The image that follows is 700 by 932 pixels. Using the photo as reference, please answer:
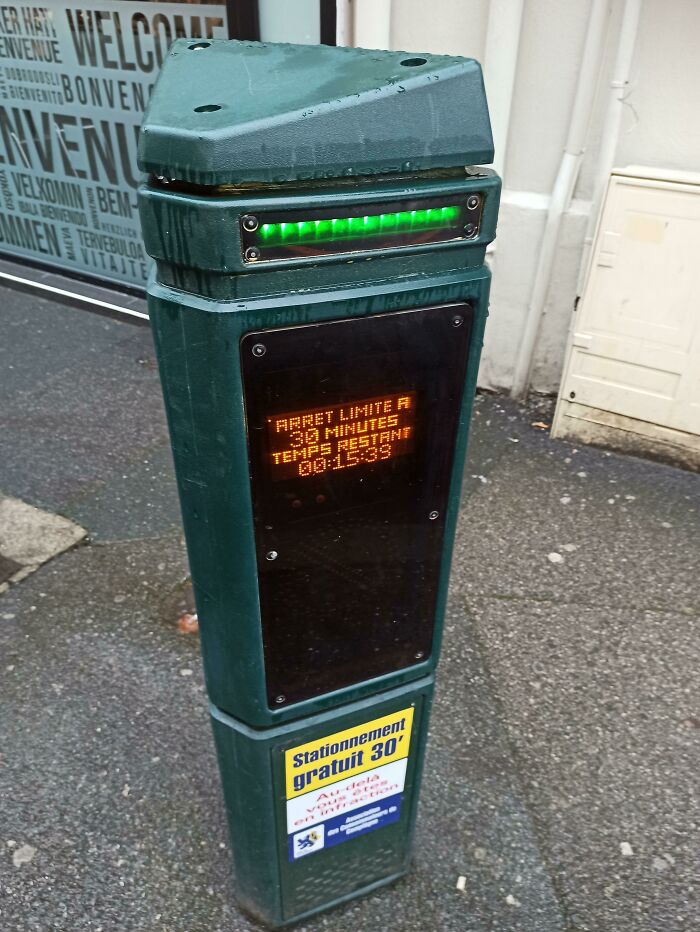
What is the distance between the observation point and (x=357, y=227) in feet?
3.84

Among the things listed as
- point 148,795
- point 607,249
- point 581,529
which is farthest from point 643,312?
point 148,795

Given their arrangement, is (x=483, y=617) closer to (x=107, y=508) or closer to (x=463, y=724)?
(x=463, y=724)

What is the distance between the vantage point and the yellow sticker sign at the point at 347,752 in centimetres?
173

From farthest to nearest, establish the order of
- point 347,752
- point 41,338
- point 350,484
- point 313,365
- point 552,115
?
point 41,338, point 552,115, point 347,752, point 350,484, point 313,365

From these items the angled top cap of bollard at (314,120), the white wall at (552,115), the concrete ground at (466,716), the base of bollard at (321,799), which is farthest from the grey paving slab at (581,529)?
the angled top cap of bollard at (314,120)

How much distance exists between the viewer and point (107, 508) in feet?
12.4

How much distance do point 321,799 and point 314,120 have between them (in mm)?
1524

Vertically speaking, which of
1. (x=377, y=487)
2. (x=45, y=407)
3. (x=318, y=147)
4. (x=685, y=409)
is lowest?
(x=45, y=407)

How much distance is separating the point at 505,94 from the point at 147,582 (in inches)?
124

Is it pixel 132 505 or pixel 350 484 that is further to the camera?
pixel 132 505

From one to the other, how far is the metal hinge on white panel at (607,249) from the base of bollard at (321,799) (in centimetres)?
278

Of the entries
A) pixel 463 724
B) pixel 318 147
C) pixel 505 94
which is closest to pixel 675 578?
pixel 463 724

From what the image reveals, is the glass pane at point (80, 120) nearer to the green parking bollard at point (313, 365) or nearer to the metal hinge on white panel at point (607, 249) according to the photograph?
the metal hinge on white panel at point (607, 249)

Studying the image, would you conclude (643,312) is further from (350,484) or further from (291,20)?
(350,484)
